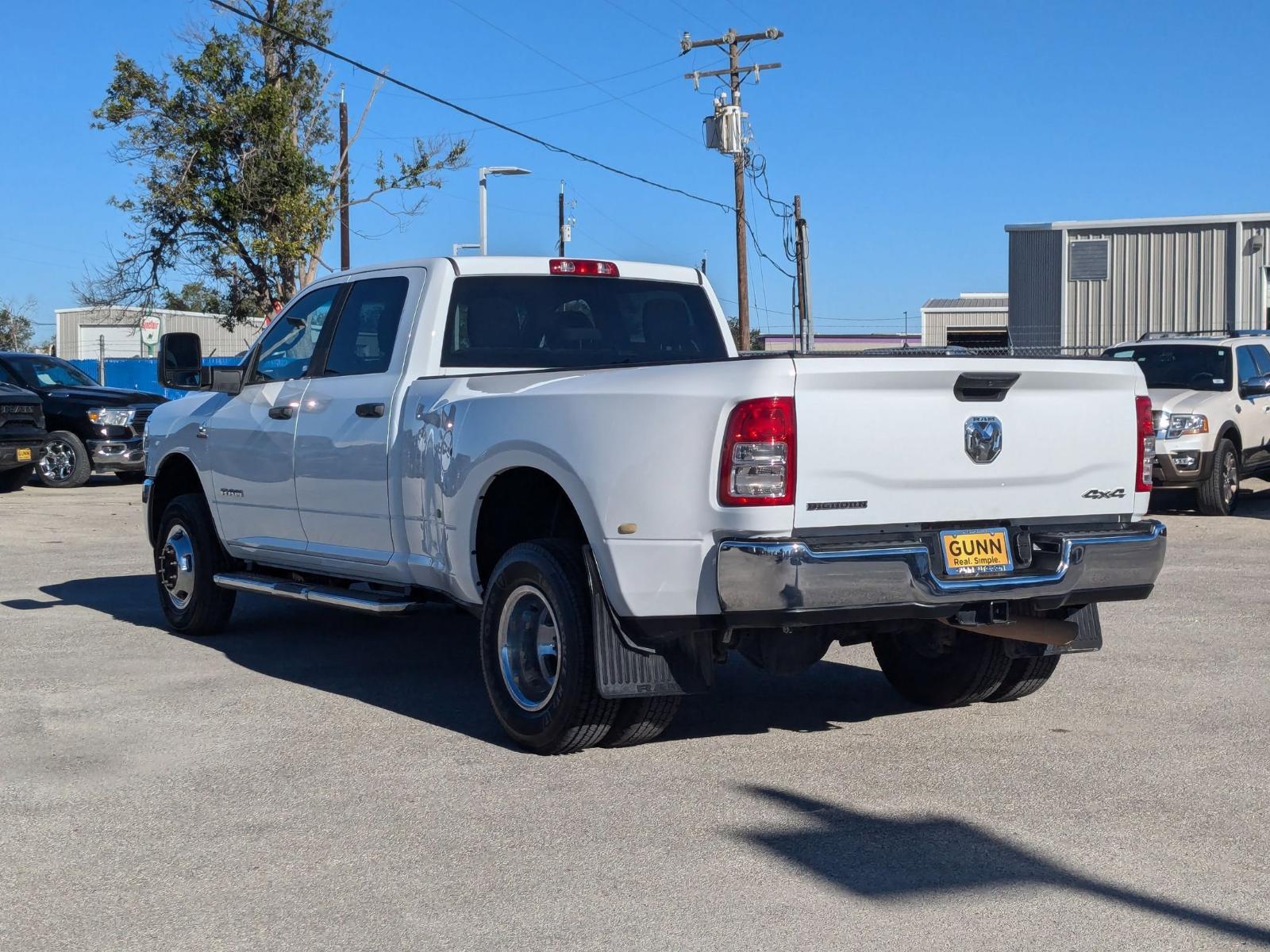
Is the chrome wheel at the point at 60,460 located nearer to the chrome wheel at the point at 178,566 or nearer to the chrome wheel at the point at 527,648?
the chrome wheel at the point at 178,566

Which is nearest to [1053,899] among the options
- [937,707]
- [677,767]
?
[677,767]

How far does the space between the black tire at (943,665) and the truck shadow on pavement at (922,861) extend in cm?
143

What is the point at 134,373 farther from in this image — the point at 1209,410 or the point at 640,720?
the point at 640,720

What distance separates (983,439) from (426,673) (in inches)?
134

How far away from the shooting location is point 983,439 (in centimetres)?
546

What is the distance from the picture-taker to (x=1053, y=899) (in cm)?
424

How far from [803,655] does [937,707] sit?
145cm

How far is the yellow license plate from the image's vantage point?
538 cm

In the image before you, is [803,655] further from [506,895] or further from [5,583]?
[5,583]

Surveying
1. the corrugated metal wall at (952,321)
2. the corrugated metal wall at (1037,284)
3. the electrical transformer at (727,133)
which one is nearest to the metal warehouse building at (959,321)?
the corrugated metal wall at (952,321)

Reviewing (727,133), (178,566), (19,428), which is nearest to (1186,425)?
(178,566)

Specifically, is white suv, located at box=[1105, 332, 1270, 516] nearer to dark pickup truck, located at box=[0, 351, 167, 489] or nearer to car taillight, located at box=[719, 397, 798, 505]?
car taillight, located at box=[719, 397, 798, 505]

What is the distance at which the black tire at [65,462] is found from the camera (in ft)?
68.7

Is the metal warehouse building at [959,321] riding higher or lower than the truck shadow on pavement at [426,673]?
higher
